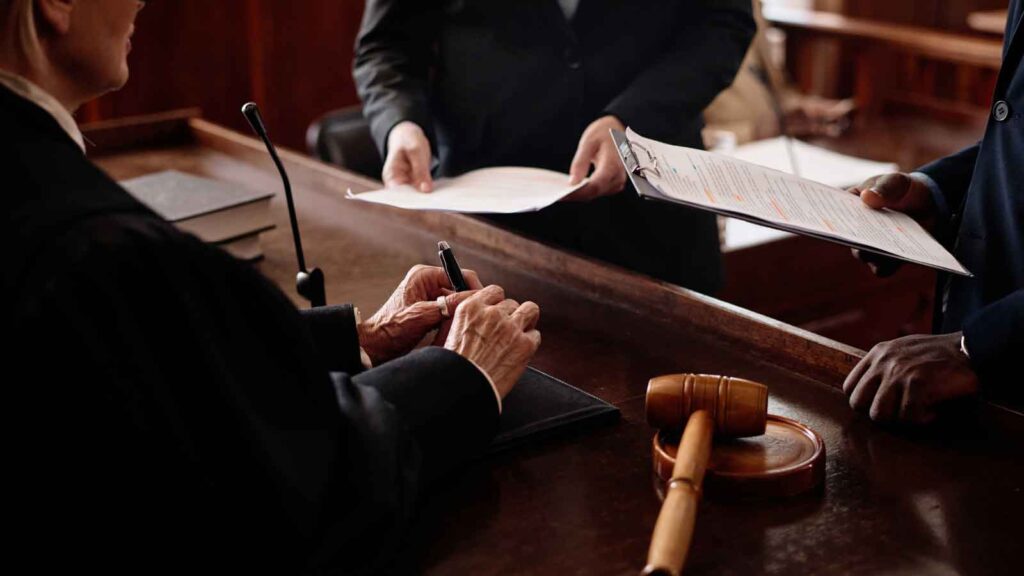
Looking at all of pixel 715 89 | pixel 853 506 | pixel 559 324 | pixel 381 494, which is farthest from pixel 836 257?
pixel 381 494

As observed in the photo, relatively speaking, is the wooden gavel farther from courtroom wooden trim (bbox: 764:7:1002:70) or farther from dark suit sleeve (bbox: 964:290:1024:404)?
courtroom wooden trim (bbox: 764:7:1002:70)

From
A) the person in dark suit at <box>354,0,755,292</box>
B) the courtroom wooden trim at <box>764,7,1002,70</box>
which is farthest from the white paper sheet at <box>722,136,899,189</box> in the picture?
the person in dark suit at <box>354,0,755,292</box>

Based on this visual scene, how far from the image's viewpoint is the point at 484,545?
44.4 inches

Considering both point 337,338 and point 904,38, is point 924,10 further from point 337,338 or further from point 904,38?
point 337,338

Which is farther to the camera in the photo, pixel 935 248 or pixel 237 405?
pixel 935 248

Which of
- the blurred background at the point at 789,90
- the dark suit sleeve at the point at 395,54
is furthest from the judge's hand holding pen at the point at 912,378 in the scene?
the blurred background at the point at 789,90

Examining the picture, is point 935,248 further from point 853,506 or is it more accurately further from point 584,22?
point 584,22

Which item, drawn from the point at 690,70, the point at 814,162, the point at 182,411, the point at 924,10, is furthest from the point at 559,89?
the point at 924,10

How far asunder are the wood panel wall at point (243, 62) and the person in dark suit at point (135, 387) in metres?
3.95

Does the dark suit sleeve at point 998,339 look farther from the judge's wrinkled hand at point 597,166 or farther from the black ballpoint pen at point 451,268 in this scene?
the judge's wrinkled hand at point 597,166

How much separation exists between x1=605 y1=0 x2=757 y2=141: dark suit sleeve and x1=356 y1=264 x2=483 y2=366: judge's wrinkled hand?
2.28 feet

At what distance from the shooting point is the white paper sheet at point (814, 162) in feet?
12.5

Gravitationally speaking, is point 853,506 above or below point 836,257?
above

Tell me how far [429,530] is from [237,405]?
0.30m
